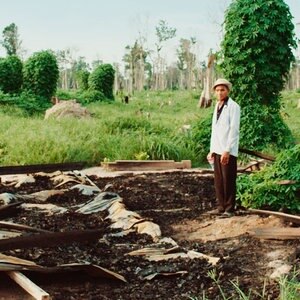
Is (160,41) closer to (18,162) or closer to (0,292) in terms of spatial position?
(18,162)

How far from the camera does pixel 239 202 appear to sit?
23.4ft

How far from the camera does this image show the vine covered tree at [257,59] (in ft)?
42.0

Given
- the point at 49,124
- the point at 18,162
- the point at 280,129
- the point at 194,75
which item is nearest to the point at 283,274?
the point at 18,162

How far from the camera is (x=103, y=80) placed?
32.9 m

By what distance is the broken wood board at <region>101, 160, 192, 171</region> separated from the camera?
11641 mm

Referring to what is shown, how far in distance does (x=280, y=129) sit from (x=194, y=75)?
51.0 m

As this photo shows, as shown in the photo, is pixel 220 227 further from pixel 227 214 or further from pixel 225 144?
pixel 225 144

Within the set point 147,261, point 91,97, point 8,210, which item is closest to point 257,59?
point 8,210

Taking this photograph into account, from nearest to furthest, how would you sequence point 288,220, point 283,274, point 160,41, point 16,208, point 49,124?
point 283,274
point 288,220
point 16,208
point 49,124
point 160,41

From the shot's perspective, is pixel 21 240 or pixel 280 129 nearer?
pixel 21 240

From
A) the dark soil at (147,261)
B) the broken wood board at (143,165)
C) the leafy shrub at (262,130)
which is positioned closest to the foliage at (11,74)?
the broken wood board at (143,165)

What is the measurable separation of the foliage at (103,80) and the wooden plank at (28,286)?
29063 mm

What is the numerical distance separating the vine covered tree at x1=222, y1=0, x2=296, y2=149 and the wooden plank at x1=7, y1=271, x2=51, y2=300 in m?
9.27

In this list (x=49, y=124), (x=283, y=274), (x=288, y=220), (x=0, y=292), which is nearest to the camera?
(x=0, y=292)
